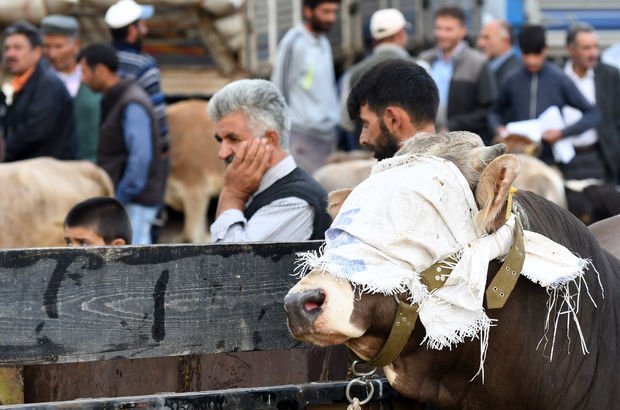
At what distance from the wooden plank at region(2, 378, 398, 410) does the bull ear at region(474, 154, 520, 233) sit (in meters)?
0.65

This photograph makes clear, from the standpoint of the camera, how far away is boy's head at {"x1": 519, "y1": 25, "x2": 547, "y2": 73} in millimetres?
9562

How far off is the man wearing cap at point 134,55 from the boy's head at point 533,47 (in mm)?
2937

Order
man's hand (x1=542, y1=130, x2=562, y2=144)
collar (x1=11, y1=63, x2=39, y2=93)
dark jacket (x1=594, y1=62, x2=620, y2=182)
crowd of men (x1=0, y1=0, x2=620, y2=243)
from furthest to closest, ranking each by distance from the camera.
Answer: dark jacket (x1=594, y1=62, x2=620, y2=182) → man's hand (x1=542, y1=130, x2=562, y2=144) → collar (x1=11, y1=63, x2=39, y2=93) → crowd of men (x1=0, y1=0, x2=620, y2=243)

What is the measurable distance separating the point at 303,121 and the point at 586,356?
6.24 m

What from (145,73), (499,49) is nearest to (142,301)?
(145,73)

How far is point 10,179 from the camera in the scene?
23.6 ft

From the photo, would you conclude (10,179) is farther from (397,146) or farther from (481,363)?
(481,363)

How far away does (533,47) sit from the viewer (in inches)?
377

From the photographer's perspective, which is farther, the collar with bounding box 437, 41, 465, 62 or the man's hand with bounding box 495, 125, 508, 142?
the collar with bounding box 437, 41, 465, 62

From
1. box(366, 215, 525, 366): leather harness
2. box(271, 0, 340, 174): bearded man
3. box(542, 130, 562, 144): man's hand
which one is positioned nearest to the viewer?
box(366, 215, 525, 366): leather harness

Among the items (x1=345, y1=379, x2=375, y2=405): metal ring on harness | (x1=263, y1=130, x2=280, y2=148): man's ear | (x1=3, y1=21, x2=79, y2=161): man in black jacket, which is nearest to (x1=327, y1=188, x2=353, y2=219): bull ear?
(x1=345, y1=379, x2=375, y2=405): metal ring on harness

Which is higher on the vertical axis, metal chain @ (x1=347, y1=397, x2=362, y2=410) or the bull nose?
the bull nose

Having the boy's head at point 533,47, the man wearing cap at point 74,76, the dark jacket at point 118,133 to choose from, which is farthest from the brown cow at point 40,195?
the boy's head at point 533,47

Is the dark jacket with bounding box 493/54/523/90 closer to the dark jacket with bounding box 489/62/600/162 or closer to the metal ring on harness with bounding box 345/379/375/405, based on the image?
the dark jacket with bounding box 489/62/600/162
